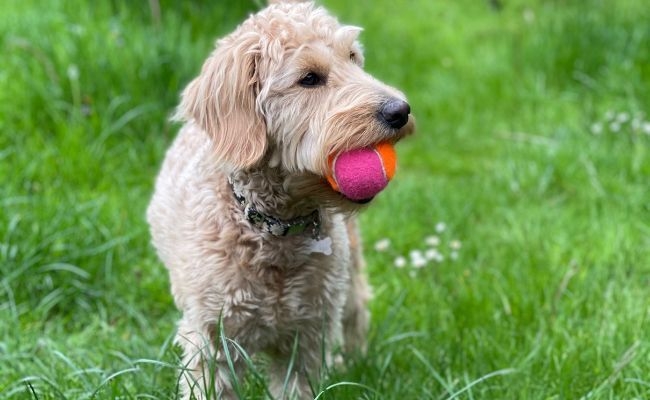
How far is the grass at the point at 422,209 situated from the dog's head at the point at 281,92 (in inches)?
29.0

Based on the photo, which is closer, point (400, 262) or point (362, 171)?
point (362, 171)

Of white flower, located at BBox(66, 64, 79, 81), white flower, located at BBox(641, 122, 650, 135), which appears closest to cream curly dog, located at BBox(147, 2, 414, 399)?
white flower, located at BBox(66, 64, 79, 81)

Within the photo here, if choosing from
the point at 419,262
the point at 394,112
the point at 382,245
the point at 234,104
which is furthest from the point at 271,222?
the point at 382,245

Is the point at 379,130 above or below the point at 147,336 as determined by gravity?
above

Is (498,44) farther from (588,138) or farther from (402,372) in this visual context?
(402,372)

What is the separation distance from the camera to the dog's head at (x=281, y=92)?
8.67 feet

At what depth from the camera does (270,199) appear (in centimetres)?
282

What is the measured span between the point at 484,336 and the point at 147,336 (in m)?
1.43

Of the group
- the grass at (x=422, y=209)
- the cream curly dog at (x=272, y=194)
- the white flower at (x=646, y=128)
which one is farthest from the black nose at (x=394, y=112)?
the white flower at (x=646, y=128)

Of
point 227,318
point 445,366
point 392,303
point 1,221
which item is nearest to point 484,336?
point 445,366

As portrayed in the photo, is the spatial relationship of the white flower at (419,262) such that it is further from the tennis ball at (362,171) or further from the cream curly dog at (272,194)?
the tennis ball at (362,171)

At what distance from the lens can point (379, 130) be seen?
2.56 metres

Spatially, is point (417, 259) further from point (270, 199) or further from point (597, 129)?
point (597, 129)

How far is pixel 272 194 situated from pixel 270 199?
2 centimetres
